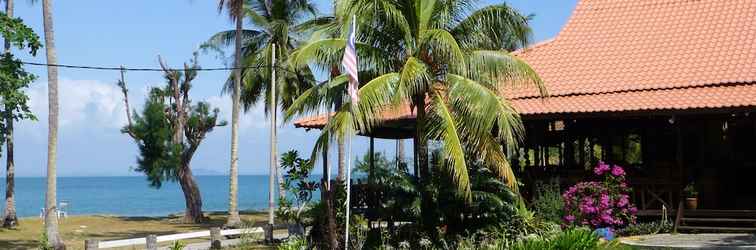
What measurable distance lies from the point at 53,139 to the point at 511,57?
486 inches

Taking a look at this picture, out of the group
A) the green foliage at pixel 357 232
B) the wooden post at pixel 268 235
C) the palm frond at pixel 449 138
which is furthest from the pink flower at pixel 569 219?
the wooden post at pixel 268 235

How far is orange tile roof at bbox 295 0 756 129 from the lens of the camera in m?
18.0

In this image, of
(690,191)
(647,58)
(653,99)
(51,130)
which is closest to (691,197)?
(690,191)

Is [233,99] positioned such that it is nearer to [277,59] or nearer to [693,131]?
[277,59]

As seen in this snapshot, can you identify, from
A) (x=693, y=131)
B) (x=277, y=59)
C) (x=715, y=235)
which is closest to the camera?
(x=715, y=235)

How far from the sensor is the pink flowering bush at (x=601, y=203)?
1727 centimetres

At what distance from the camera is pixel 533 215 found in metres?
17.1

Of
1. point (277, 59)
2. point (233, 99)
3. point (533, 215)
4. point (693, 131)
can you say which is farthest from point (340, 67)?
point (277, 59)

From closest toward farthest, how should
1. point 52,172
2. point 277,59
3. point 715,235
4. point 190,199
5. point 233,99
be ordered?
point 715,235 < point 52,172 < point 233,99 < point 277,59 < point 190,199

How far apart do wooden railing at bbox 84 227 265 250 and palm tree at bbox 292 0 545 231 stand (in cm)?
464

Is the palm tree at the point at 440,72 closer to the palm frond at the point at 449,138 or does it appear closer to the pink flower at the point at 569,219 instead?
the palm frond at the point at 449,138

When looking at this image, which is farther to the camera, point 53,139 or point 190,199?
point 190,199

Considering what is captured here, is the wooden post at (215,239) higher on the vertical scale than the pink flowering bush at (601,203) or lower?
lower

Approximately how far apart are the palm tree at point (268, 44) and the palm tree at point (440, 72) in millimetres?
16038
